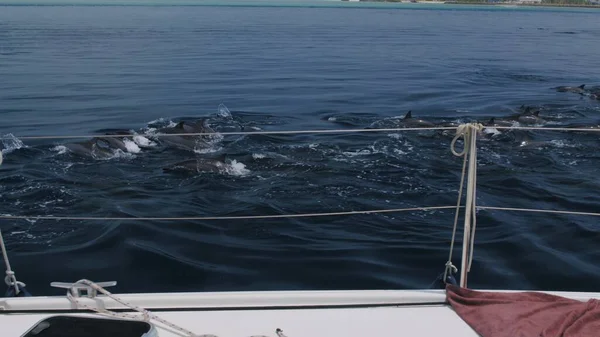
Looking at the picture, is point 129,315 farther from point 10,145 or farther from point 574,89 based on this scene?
point 574,89

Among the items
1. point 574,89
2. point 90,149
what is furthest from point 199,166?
point 574,89

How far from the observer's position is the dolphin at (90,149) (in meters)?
16.8

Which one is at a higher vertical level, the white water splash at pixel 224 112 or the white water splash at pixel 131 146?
the white water splash at pixel 224 112

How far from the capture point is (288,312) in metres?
5.00

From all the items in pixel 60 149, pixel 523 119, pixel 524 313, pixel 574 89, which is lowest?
pixel 524 313

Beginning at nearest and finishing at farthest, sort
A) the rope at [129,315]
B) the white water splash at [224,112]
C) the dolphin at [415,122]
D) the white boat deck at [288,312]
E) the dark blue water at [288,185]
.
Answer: the rope at [129,315], the white boat deck at [288,312], the dark blue water at [288,185], the dolphin at [415,122], the white water splash at [224,112]

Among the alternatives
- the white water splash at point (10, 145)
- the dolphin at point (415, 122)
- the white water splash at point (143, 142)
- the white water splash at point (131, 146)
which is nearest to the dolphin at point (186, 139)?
the white water splash at point (143, 142)

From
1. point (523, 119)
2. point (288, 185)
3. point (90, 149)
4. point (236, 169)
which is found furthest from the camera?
point (523, 119)

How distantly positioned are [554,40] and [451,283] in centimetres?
6467

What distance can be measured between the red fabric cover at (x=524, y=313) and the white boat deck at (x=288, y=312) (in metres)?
0.11

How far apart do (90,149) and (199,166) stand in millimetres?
3663

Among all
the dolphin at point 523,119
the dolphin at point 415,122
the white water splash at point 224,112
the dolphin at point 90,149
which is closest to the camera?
the dolphin at point 90,149

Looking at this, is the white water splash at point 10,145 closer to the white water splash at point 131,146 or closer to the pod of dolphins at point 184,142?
the pod of dolphins at point 184,142

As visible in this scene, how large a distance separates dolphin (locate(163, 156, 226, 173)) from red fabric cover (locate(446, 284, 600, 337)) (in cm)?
1059
